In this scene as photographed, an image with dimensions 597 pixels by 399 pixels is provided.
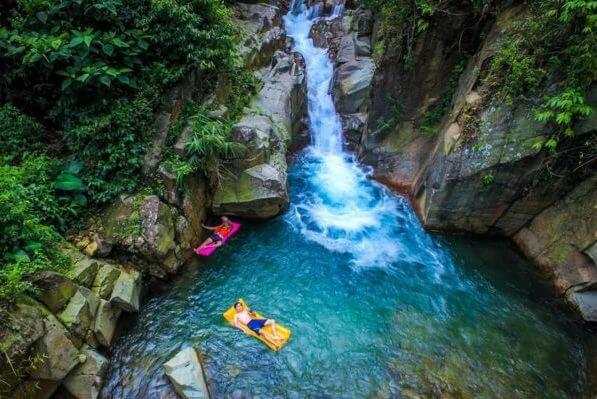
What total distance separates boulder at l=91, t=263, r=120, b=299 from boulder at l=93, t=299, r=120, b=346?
19 centimetres

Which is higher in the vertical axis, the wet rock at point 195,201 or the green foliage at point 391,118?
the green foliage at point 391,118

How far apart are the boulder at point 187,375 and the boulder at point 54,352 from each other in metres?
1.59

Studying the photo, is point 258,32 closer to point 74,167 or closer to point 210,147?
point 210,147

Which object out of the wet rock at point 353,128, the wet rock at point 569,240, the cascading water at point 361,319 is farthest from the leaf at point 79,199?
the wet rock at point 569,240

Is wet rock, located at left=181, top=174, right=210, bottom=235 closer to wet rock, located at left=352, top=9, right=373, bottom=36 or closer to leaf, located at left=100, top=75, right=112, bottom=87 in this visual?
leaf, located at left=100, top=75, right=112, bottom=87

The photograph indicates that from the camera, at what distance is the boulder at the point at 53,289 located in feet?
18.0

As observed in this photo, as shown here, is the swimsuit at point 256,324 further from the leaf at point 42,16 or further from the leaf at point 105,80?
the leaf at point 42,16

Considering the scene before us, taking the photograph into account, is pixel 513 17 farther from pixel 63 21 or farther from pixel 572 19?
pixel 63 21

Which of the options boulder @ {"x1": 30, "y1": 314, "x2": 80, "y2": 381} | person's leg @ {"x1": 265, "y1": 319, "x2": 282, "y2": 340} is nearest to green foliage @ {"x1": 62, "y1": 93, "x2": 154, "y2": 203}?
boulder @ {"x1": 30, "y1": 314, "x2": 80, "y2": 381}

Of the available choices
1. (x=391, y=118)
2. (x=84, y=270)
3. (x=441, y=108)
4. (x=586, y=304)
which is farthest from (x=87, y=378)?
(x=441, y=108)

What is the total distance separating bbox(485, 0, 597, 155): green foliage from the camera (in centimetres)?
620

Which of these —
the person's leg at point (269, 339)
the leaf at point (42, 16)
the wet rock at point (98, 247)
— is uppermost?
the leaf at point (42, 16)

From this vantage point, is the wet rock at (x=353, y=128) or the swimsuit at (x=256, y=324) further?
the wet rock at (x=353, y=128)

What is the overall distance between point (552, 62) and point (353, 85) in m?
7.38
